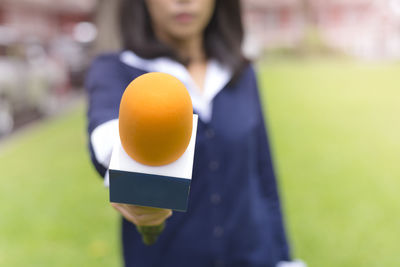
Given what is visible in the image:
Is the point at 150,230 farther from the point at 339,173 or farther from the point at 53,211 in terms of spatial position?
the point at 339,173

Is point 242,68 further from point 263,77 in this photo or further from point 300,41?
point 300,41

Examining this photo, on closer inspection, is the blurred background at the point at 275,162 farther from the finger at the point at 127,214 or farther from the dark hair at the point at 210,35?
the finger at the point at 127,214

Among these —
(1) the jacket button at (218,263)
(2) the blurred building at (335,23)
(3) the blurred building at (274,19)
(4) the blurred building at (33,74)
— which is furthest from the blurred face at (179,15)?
(3) the blurred building at (274,19)

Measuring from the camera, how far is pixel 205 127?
133 cm

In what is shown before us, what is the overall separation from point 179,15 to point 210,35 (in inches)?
13.8

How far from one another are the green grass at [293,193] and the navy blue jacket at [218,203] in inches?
83.3

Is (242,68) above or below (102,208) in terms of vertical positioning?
above

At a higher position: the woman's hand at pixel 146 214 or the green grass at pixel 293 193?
the woman's hand at pixel 146 214

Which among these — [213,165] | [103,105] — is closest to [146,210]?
[103,105]

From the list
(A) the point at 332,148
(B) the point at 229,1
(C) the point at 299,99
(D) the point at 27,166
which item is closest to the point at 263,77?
(C) the point at 299,99

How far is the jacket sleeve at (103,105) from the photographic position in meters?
0.84

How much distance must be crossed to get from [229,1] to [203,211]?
773mm

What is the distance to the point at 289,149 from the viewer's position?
6.21 m

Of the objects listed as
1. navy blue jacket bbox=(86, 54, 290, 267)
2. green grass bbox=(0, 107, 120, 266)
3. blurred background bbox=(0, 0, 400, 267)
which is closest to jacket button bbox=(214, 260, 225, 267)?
navy blue jacket bbox=(86, 54, 290, 267)
